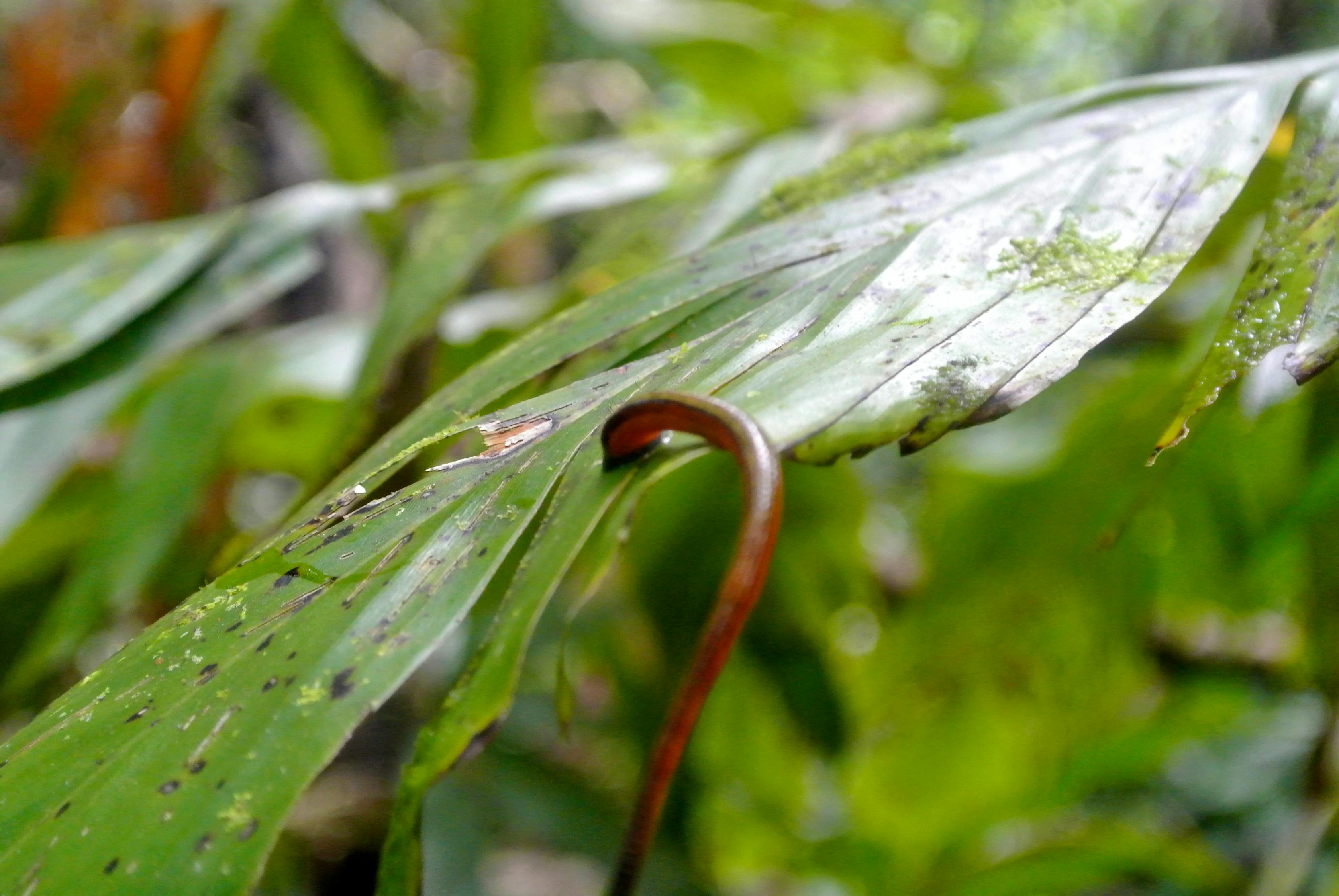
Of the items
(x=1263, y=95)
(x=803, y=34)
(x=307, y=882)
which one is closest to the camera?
(x=1263, y=95)

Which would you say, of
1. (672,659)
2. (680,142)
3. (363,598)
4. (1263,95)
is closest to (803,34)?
(680,142)

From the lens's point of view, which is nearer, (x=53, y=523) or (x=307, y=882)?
(x=53, y=523)

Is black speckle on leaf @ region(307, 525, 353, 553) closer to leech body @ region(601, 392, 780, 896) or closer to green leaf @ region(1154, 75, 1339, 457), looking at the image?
leech body @ region(601, 392, 780, 896)

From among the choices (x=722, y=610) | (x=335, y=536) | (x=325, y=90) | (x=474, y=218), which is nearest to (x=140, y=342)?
(x=474, y=218)

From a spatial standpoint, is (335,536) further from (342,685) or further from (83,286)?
(83,286)

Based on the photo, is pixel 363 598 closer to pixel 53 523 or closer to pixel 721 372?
pixel 721 372

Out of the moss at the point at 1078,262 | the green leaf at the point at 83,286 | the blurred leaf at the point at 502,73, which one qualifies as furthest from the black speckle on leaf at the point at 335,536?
the blurred leaf at the point at 502,73
